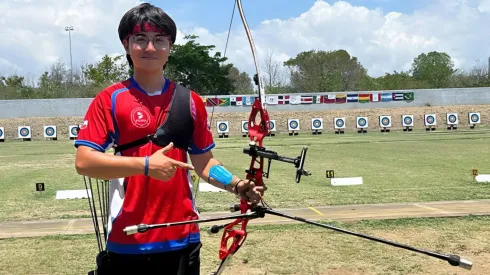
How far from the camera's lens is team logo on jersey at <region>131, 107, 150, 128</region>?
2.18 meters

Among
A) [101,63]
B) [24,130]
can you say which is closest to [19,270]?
[24,130]

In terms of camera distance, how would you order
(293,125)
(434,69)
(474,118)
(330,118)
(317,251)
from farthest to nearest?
(434,69), (330,118), (474,118), (293,125), (317,251)

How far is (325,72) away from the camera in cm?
6194

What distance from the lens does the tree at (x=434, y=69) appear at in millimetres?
68125

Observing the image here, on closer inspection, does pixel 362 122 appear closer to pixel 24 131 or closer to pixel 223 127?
pixel 223 127

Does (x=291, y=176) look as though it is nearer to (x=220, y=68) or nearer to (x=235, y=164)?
(x=235, y=164)

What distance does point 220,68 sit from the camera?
41.5 metres

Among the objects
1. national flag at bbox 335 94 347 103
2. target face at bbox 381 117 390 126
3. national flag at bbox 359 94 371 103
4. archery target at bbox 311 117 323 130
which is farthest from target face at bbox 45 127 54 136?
national flag at bbox 359 94 371 103

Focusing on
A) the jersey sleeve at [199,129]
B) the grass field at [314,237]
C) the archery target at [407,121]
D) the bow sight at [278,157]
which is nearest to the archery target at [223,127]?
the archery target at [407,121]

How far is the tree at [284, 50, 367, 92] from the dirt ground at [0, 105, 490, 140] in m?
19.4

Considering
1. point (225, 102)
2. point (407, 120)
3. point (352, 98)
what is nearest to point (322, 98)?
point (352, 98)

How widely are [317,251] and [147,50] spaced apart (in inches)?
139

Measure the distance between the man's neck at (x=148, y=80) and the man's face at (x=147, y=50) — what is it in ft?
0.09

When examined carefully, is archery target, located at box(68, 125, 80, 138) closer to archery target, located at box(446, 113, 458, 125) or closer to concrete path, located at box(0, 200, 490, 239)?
archery target, located at box(446, 113, 458, 125)
